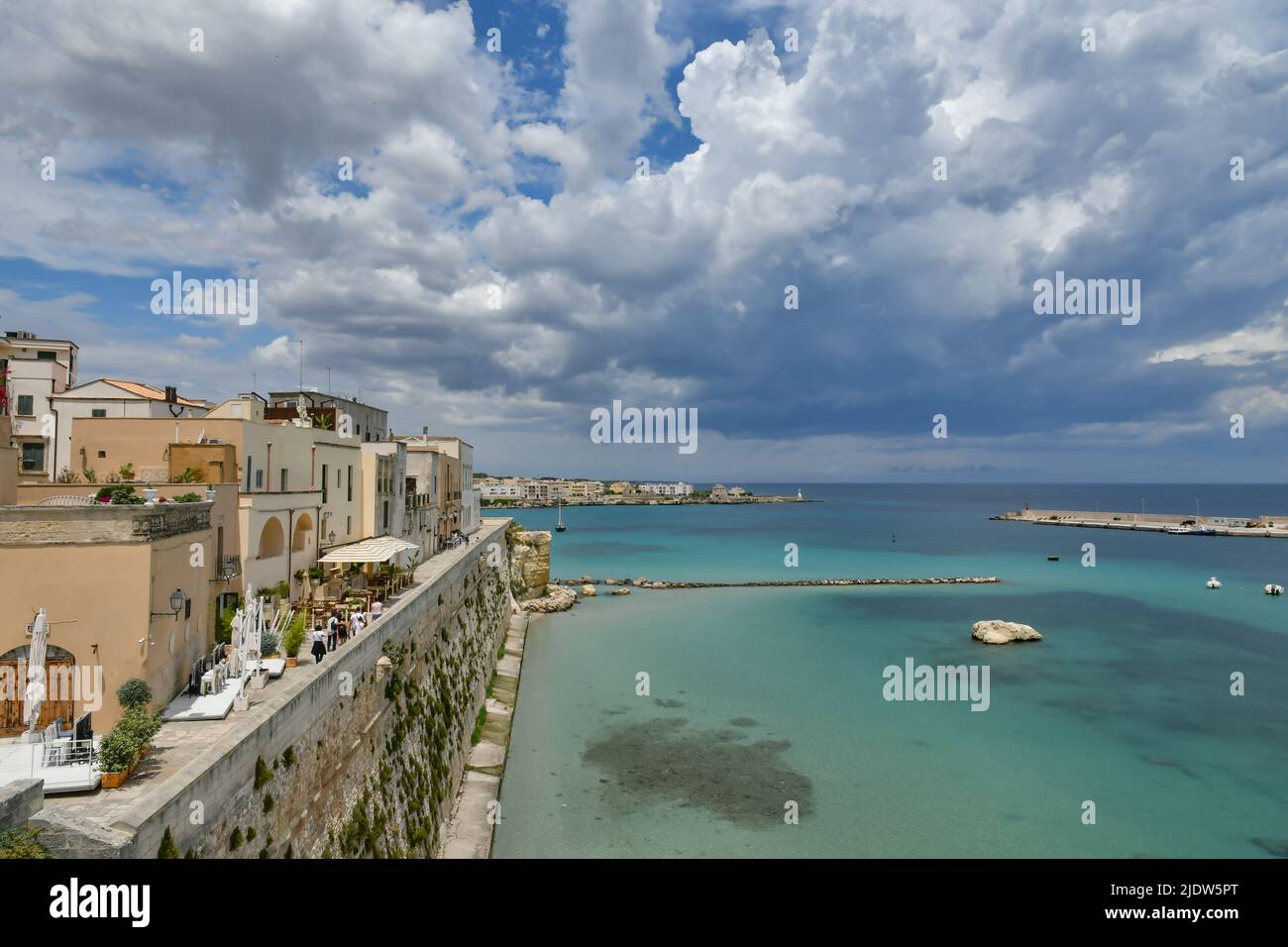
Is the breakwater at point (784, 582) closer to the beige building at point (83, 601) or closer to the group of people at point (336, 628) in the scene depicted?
the group of people at point (336, 628)

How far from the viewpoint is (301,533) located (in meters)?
23.4

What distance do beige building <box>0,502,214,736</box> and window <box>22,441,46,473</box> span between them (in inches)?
737

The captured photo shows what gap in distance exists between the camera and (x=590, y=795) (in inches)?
867

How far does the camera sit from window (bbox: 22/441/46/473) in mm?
25722

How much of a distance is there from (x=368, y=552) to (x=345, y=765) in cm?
1100

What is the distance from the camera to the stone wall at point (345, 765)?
29.7ft

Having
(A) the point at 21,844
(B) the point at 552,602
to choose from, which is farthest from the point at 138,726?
(B) the point at 552,602

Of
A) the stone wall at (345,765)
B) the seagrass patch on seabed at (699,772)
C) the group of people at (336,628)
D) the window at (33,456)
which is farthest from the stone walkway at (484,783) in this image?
the window at (33,456)

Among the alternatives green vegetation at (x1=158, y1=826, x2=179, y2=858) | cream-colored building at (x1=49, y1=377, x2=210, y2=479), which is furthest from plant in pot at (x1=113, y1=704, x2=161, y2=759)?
cream-colored building at (x1=49, y1=377, x2=210, y2=479)

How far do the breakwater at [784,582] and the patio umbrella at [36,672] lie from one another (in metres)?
55.8

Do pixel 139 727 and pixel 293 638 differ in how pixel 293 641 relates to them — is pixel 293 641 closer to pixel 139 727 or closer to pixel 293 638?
pixel 293 638

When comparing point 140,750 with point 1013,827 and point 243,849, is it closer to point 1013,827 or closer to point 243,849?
point 243,849

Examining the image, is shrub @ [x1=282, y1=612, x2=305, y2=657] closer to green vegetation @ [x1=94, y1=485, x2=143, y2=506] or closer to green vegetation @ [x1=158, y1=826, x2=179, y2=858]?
green vegetation @ [x1=94, y1=485, x2=143, y2=506]

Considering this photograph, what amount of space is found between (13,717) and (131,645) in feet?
6.06
